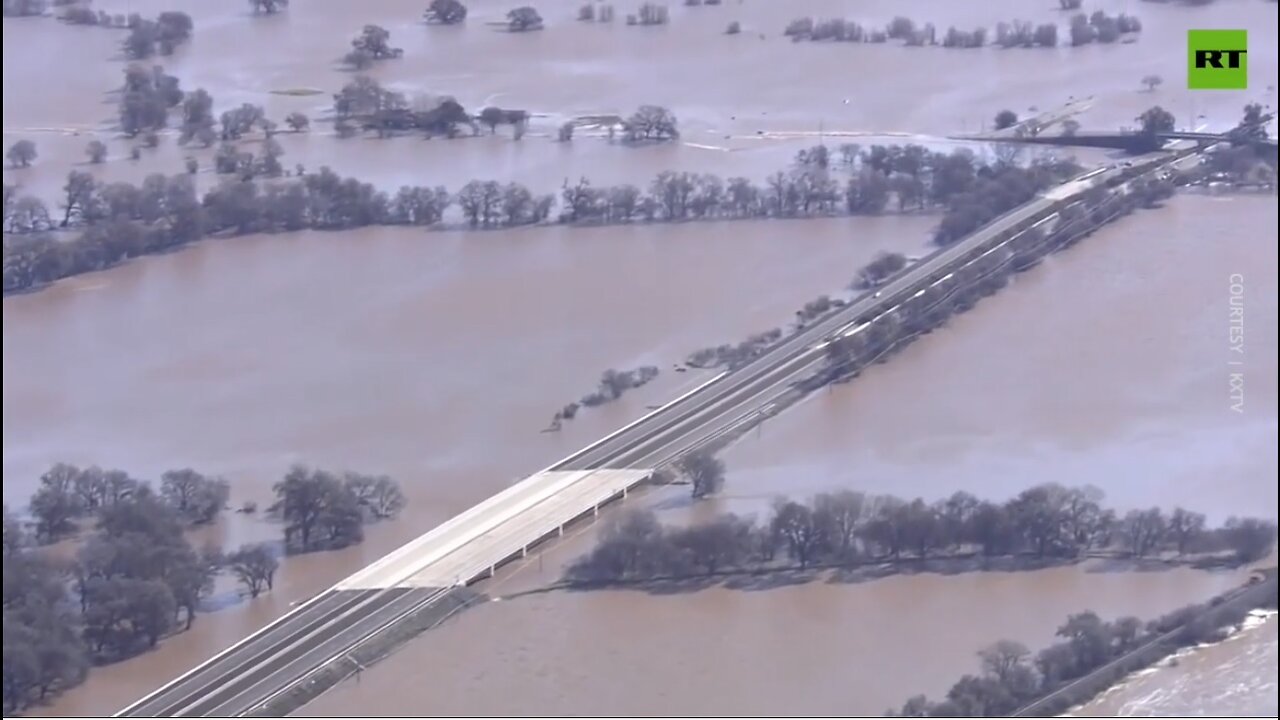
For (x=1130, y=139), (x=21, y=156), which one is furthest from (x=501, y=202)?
(x=1130, y=139)

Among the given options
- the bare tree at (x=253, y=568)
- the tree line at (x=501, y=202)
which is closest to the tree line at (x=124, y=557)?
the bare tree at (x=253, y=568)

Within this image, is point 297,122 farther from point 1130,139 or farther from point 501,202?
point 1130,139

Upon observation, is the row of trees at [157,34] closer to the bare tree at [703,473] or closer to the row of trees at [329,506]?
the row of trees at [329,506]

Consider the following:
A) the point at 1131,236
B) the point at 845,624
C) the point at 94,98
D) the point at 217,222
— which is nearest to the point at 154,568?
the point at 845,624

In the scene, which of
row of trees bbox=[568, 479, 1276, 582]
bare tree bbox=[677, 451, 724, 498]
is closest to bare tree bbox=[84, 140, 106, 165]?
bare tree bbox=[677, 451, 724, 498]

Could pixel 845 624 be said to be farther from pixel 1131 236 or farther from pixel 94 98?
pixel 94 98

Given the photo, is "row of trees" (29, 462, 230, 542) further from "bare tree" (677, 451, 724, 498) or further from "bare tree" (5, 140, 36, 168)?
"bare tree" (5, 140, 36, 168)
